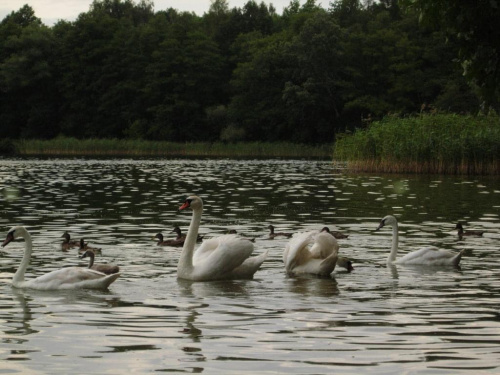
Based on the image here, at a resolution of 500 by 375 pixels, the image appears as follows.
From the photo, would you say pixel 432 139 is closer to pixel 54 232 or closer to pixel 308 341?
pixel 54 232

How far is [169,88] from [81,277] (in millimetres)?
99854

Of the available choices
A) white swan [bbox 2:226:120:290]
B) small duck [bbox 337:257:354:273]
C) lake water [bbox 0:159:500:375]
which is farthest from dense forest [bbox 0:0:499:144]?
white swan [bbox 2:226:120:290]

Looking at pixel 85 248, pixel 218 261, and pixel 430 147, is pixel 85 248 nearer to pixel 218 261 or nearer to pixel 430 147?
pixel 218 261

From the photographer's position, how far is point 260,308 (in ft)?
37.8

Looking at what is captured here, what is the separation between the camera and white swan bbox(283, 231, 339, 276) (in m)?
14.4

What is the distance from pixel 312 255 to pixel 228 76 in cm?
9933

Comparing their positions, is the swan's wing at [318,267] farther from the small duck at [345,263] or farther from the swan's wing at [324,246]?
the small duck at [345,263]

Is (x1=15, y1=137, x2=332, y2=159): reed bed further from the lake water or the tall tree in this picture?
the tall tree

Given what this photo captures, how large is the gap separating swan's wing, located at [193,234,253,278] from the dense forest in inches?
2910

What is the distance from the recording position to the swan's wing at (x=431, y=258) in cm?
1534

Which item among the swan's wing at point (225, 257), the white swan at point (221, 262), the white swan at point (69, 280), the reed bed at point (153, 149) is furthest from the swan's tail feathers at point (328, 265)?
the reed bed at point (153, 149)

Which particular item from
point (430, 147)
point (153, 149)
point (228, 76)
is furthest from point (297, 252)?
point (228, 76)

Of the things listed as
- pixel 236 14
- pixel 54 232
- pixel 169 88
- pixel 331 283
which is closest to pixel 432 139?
pixel 54 232

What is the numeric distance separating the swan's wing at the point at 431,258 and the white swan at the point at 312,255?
60.1 inches
